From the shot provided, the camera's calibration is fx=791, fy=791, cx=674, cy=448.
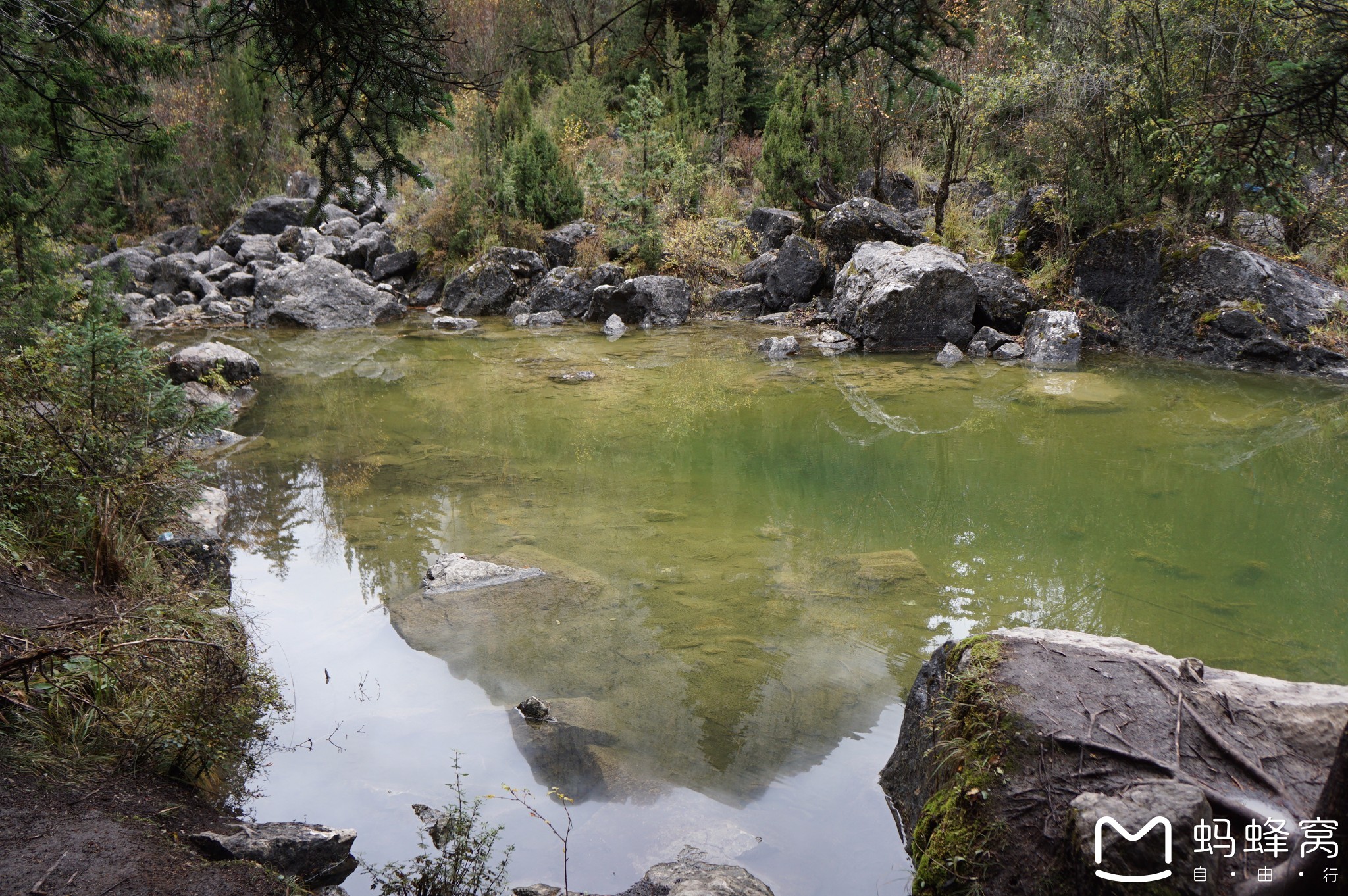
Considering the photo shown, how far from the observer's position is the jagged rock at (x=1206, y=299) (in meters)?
10.3

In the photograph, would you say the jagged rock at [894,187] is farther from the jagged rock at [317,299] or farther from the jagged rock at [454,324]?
the jagged rock at [317,299]

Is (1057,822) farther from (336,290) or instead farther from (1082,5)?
(336,290)

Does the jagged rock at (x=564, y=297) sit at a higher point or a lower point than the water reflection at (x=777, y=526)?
higher

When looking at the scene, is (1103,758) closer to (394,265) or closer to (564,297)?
(564,297)

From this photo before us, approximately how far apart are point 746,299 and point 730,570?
1016cm

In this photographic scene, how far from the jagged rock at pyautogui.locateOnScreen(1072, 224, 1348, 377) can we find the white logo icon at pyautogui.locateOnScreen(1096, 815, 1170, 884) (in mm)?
10649

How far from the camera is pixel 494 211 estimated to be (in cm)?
1673

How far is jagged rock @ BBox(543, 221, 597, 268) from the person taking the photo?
16344mm

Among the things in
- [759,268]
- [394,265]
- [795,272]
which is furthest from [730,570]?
[394,265]

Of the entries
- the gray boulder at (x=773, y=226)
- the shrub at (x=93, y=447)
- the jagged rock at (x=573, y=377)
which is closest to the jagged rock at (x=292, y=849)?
the shrub at (x=93, y=447)

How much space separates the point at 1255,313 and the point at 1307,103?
1046 cm

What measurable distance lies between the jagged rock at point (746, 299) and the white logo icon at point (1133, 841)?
1299 centimetres

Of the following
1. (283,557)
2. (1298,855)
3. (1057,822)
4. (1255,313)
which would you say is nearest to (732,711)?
(1057,822)

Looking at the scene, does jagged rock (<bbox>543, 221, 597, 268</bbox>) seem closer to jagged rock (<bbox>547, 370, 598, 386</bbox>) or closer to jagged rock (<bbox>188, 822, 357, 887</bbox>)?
jagged rock (<bbox>547, 370, 598, 386</bbox>)
